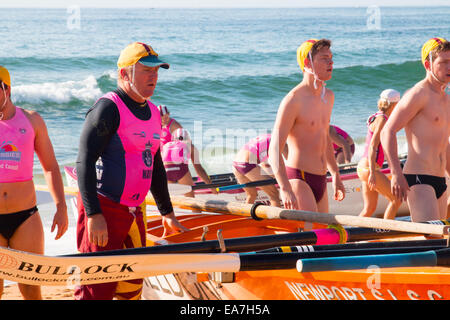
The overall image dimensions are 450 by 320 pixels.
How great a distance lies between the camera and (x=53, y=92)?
24062 millimetres

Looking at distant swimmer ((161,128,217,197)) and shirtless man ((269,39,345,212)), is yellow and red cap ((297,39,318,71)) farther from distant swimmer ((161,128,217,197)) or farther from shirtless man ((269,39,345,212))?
distant swimmer ((161,128,217,197))

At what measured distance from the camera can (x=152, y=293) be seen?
5480 mm

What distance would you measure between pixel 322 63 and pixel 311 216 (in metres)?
1.40

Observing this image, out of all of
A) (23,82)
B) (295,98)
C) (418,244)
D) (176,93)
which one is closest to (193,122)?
(176,93)

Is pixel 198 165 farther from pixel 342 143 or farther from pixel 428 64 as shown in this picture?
pixel 428 64

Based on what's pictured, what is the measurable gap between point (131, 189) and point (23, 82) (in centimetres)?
2240

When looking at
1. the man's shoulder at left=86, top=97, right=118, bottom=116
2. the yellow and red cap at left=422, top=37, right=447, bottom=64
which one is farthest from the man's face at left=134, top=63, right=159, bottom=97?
the yellow and red cap at left=422, top=37, right=447, bottom=64

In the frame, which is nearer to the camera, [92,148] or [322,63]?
[92,148]

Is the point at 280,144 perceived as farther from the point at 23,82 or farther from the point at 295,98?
the point at 23,82

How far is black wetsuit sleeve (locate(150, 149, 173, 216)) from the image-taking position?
15.2ft

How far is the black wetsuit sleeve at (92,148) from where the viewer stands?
4.01 meters

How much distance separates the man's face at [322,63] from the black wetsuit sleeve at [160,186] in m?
1.74

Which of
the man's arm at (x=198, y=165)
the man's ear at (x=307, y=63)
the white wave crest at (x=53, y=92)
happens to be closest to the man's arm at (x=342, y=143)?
the man's arm at (x=198, y=165)

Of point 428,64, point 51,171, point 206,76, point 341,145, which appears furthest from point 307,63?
point 206,76
